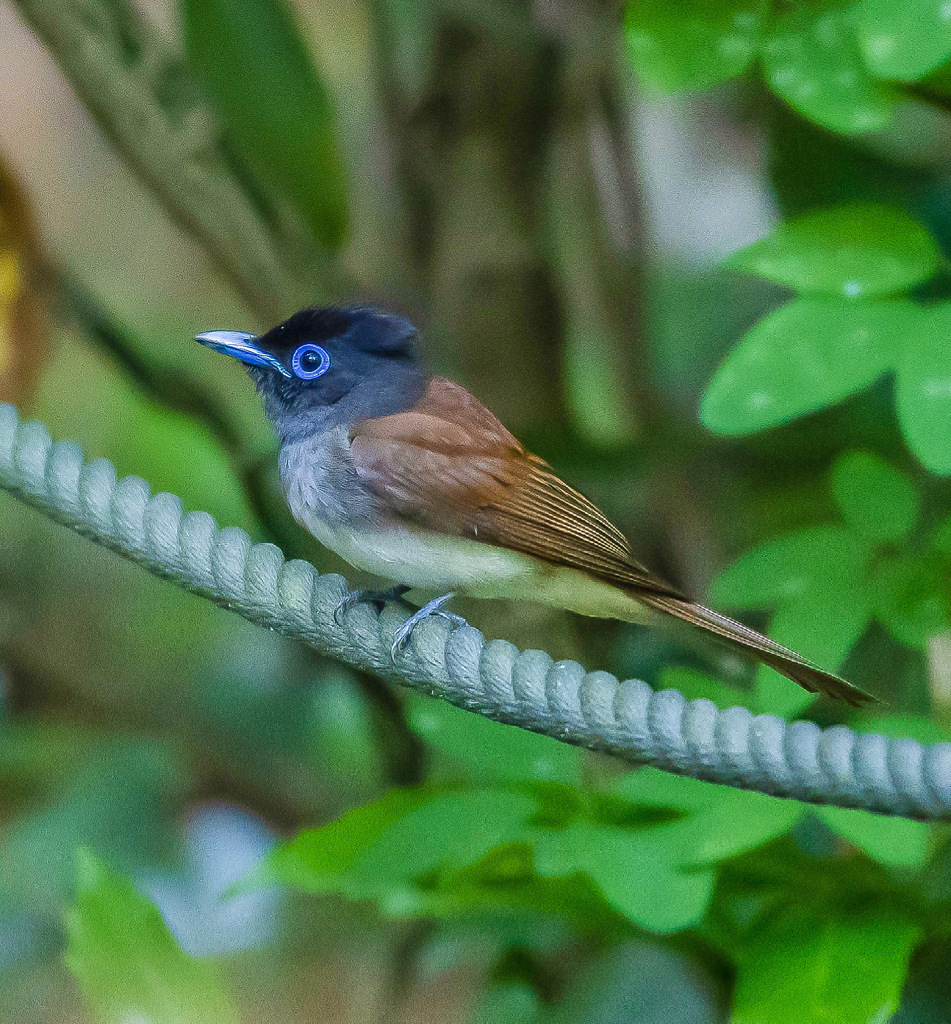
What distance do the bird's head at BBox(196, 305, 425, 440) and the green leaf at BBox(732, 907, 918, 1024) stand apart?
0.73 metres

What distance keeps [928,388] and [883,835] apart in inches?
17.4

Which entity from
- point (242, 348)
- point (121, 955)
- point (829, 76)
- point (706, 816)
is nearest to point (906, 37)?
point (829, 76)

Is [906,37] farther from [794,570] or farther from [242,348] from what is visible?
[242,348]

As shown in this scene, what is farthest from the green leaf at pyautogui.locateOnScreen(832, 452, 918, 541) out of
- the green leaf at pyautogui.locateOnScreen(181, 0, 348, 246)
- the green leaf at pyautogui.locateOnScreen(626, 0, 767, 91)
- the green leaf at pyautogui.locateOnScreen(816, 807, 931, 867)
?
the green leaf at pyautogui.locateOnScreen(181, 0, 348, 246)

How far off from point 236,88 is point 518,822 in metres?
1.11

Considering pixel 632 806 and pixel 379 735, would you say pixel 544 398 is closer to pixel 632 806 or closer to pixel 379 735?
pixel 379 735

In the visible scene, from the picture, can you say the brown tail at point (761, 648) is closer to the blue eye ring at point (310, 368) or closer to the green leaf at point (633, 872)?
the green leaf at point (633, 872)

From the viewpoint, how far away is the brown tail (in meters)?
1.01

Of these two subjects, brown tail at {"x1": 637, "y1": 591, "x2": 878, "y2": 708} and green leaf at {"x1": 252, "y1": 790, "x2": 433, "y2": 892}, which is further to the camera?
green leaf at {"x1": 252, "y1": 790, "x2": 433, "y2": 892}

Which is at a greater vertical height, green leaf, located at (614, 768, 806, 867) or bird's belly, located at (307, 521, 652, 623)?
bird's belly, located at (307, 521, 652, 623)

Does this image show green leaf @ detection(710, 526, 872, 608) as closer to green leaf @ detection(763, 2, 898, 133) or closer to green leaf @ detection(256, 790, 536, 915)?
green leaf @ detection(256, 790, 536, 915)

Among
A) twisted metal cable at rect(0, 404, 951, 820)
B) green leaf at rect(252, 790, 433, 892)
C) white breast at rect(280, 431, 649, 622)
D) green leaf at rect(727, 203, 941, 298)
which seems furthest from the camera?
Result: green leaf at rect(252, 790, 433, 892)

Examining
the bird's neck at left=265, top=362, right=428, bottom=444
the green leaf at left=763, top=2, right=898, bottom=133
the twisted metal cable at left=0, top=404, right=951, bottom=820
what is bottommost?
the twisted metal cable at left=0, top=404, right=951, bottom=820

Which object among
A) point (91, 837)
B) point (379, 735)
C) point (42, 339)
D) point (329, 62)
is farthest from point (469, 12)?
point (91, 837)
